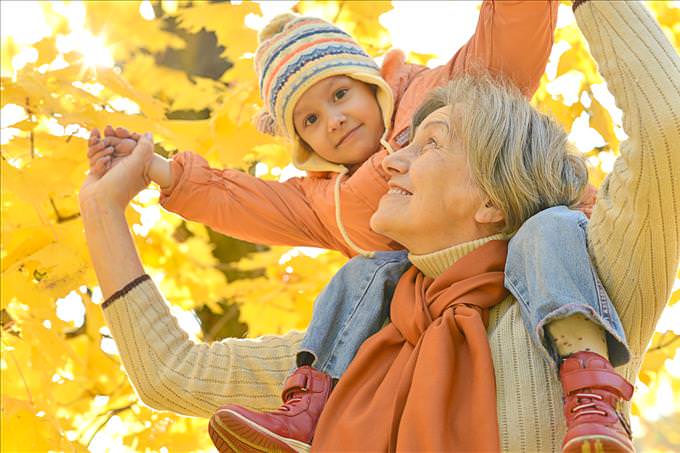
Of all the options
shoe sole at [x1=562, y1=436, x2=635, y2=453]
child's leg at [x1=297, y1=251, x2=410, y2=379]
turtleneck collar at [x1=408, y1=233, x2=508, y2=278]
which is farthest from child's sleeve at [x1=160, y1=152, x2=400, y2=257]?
shoe sole at [x1=562, y1=436, x2=635, y2=453]

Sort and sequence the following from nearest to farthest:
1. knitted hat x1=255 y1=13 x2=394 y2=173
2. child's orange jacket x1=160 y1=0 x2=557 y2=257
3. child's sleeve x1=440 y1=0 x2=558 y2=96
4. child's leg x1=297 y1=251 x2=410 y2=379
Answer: child's leg x1=297 y1=251 x2=410 y2=379
child's sleeve x1=440 y1=0 x2=558 y2=96
child's orange jacket x1=160 y1=0 x2=557 y2=257
knitted hat x1=255 y1=13 x2=394 y2=173

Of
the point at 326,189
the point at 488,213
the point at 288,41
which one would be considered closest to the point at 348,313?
the point at 488,213

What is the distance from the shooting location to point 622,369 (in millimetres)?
2031

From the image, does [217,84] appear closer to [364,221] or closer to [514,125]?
[364,221]

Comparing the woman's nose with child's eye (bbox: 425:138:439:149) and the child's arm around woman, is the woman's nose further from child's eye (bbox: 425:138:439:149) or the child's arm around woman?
the child's arm around woman

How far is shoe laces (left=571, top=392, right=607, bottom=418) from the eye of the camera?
172 centimetres

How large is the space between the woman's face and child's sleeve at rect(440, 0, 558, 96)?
0.26 meters

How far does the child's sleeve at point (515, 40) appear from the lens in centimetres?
229

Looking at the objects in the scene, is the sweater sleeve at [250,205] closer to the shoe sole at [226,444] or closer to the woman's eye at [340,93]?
the woman's eye at [340,93]

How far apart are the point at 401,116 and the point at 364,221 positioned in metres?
0.26

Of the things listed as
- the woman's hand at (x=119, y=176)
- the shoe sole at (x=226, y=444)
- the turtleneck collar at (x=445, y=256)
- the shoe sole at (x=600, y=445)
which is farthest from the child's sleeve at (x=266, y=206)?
the shoe sole at (x=600, y=445)

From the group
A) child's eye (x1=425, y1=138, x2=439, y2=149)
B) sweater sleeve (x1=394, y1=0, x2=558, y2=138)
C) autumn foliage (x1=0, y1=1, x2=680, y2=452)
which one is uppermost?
sweater sleeve (x1=394, y1=0, x2=558, y2=138)

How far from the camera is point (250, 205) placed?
8.97 ft

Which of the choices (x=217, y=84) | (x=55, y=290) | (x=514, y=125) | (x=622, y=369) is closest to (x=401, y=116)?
(x=514, y=125)
